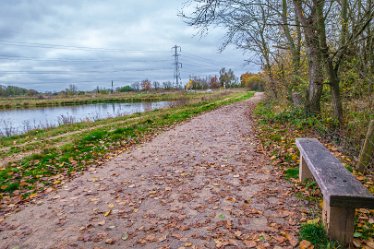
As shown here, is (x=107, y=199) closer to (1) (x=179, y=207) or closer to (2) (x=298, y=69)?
(1) (x=179, y=207)

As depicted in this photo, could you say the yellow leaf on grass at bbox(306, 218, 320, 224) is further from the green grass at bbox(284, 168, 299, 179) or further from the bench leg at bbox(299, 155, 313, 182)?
the green grass at bbox(284, 168, 299, 179)

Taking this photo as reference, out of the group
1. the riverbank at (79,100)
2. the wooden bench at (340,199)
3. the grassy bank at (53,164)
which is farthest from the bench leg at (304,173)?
the riverbank at (79,100)

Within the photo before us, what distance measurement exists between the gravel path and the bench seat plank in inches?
28.6

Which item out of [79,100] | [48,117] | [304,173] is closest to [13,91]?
[79,100]

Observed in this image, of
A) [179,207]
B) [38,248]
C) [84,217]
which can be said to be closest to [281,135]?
[179,207]

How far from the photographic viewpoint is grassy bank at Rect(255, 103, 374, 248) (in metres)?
3.10

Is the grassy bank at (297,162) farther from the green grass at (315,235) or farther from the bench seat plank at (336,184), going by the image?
the bench seat plank at (336,184)

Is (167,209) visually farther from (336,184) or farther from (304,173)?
(304,173)

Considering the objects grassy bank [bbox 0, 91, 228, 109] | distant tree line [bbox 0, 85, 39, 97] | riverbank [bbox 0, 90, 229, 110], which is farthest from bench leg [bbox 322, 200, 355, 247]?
distant tree line [bbox 0, 85, 39, 97]

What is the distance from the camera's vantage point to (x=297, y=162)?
18.5ft

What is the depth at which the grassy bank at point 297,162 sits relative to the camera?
3100 millimetres

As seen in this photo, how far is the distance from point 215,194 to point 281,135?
4.46 metres

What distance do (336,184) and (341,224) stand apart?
443 mm

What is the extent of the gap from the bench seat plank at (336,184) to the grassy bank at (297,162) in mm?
553
